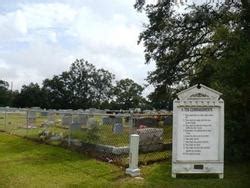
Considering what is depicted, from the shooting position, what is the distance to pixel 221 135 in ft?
38.6

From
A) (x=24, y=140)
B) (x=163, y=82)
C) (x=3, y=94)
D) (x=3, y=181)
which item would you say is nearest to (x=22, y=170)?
(x=3, y=181)

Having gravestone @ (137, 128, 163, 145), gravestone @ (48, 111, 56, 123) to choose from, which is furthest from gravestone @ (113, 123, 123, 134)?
gravestone @ (48, 111, 56, 123)

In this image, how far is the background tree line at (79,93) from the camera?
111812mm

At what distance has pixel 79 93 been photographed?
12062cm

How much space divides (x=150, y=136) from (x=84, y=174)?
3.96 meters

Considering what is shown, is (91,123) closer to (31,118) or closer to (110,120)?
(110,120)

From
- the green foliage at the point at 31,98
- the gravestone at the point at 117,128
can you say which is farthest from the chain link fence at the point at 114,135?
the green foliage at the point at 31,98

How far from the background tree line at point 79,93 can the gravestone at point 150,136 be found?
3651 inches

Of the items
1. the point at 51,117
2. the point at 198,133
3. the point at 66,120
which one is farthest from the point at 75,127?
the point at 198,133

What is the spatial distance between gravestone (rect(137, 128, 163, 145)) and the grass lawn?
1.67 metres

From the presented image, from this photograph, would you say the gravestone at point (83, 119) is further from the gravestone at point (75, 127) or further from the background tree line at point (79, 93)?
the background tree line at point (79, 93)

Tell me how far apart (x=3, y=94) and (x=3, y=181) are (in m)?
110

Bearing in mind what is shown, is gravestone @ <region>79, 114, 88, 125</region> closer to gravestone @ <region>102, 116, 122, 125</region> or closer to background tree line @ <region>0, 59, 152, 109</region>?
gravestone @ <region>102, 116, 122, 125</region>

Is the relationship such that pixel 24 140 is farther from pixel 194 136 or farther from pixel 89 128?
pixel 194 136
